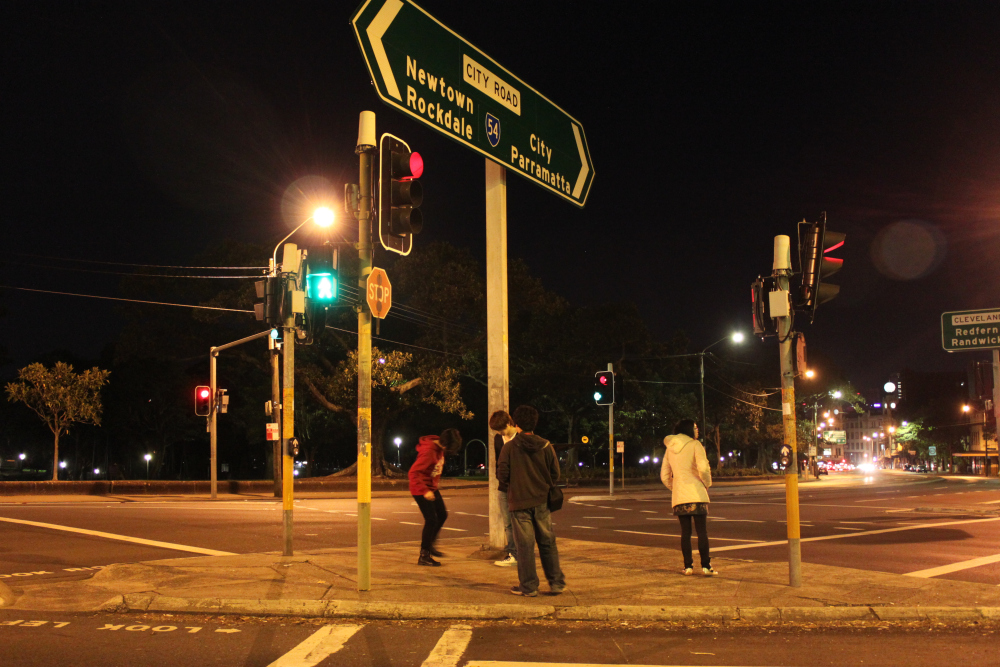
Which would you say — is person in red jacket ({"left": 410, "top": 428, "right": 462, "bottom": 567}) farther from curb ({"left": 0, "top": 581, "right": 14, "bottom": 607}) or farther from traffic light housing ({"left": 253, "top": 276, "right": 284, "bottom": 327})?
curb ({"left": 0, "top": 581, "right": 14, "bottom": 607})

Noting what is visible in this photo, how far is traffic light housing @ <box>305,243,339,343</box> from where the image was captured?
28.5 ft

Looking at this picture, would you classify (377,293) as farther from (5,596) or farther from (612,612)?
(5,596)

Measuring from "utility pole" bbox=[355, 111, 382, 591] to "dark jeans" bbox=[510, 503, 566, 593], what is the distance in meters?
1.35

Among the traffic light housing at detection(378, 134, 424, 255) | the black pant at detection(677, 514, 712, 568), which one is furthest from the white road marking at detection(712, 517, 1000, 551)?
the traffic light housing at detection(378, 134, 424, 255)

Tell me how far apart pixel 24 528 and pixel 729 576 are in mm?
12358

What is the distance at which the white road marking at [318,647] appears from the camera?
5.31 metres

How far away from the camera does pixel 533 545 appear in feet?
23.4

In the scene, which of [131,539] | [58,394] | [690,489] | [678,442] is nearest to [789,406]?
[678,442]

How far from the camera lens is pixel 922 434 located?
96500 millimetres

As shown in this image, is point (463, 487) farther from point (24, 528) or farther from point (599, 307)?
point (24, 528)

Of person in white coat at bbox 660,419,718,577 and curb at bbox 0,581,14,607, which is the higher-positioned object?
person in white coat at bbox 660,419,718,577

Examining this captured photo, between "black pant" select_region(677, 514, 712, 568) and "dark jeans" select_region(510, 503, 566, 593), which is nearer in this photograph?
"dark jeans" select_region(510, 503, 566, 593)

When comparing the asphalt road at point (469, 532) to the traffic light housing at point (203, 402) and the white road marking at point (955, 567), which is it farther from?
the traffic light housing at point (203, 402)

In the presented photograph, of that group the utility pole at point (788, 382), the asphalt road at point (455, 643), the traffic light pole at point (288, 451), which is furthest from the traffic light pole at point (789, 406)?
the traffic light pole at point (288, 451)
